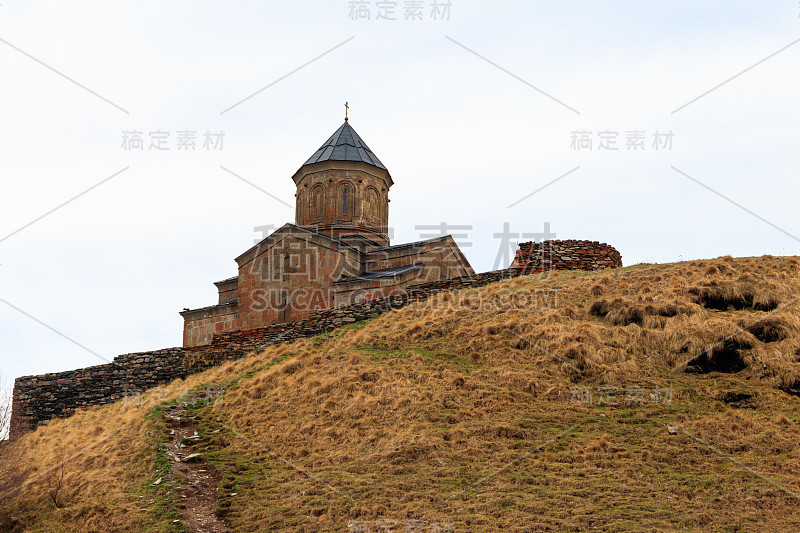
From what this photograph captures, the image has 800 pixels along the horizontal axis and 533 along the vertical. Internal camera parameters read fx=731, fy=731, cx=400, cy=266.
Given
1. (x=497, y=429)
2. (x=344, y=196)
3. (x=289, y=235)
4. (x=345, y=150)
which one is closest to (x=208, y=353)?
(x=289, y=235)

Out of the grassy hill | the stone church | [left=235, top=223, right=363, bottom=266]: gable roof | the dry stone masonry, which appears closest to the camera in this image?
the grassy hill

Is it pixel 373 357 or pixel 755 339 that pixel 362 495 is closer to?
pixel 373 357

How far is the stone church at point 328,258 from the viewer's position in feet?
69.2

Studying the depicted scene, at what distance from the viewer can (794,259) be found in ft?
53.7

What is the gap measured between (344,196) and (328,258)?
3783 millimetres

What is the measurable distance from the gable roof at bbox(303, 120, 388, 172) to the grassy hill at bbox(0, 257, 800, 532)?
9.71 m

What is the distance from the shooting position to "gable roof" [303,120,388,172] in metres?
24.9

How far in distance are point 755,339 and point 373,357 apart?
276 inches

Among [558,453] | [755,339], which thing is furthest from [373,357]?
[755,339]

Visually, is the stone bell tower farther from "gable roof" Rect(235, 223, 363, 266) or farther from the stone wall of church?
"gable roof" Rect(235, 223, 363, 266)

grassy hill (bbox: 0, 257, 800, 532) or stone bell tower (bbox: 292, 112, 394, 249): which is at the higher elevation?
stone bell tower (bbox: 292, 112, 394, 249)

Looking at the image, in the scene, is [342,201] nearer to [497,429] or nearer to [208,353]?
[208,353]

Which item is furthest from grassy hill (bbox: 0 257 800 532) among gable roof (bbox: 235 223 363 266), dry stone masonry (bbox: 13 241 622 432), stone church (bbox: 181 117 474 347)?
gable roof (bbox: 235 223 363 266)

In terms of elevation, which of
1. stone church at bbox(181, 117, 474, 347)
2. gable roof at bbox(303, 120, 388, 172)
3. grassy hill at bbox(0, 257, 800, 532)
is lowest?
grassy hill at bbox(0, 257, 800, 532)
